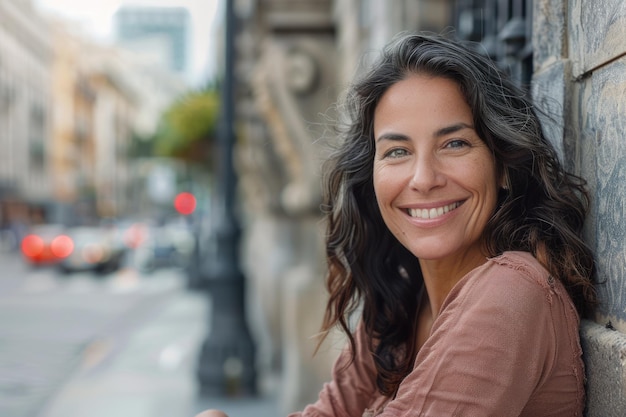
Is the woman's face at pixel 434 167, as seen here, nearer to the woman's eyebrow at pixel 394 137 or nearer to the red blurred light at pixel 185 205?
the woman's eyebrow at pixel 394 137

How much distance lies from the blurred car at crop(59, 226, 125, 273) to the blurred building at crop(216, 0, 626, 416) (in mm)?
15898

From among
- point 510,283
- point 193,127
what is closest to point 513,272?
point 510,283

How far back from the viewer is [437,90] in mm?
2082

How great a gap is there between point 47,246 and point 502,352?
31287 millimetres

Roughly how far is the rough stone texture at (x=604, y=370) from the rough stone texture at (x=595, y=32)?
23.0 inches

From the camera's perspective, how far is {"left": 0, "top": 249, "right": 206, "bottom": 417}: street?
912cm

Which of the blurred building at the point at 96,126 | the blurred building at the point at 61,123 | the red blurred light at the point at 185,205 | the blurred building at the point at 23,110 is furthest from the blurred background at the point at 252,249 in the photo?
the blurred building at the point at 96,126

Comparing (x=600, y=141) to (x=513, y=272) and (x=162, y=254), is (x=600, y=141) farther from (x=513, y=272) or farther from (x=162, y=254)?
(x=162, y=254)

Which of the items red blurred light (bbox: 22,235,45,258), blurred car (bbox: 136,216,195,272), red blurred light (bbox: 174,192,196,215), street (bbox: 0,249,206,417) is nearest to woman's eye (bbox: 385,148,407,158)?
street (bbox: 0,249,206,417)

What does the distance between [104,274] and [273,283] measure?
21.1m

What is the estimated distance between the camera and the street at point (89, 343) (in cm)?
912

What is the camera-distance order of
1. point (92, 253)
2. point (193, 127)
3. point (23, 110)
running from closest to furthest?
point (193, 127) → point (92, 253) → point (23, 110)

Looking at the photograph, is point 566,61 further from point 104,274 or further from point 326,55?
point 104,274

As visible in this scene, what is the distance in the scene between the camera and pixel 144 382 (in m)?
9.89
